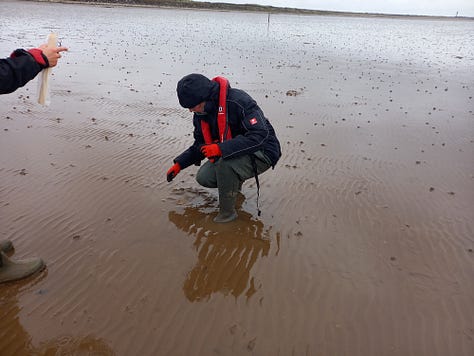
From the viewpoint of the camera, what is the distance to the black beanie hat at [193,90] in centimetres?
423

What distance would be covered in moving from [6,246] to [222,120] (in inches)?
110

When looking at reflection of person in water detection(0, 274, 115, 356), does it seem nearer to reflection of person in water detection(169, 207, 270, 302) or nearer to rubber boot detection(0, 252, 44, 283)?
rubber boot detection(0, 252, 44, 283)

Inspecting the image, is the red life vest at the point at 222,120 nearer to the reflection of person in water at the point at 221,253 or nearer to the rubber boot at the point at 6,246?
the reflection of person in water at the point at 221,253

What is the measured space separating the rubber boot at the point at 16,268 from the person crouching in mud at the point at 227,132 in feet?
6.98

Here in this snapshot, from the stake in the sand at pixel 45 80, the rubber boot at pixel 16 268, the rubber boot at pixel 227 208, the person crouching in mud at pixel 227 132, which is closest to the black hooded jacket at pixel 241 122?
the person crouching in mud at pixel 227 132

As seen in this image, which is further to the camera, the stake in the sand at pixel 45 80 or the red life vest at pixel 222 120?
the red life vest at pixel 222 120

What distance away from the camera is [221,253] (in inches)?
173

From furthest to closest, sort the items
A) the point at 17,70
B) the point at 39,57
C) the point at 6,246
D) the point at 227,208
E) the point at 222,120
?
the point at 227,208 < the point at 222,120 < the point at 6,246 < the point at 39,57 < the point at 17,70

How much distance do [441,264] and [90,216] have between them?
436cm

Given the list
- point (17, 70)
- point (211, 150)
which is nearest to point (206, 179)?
point (211, 150)

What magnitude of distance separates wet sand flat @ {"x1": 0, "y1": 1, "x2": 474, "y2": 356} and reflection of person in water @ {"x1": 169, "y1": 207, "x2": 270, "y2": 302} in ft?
0.06

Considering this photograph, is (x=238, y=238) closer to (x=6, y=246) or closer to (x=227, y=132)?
(x=227, y=132)

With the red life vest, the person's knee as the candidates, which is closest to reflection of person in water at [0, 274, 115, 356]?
the person's knee

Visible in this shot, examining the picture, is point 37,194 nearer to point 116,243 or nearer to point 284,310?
point 116,243
